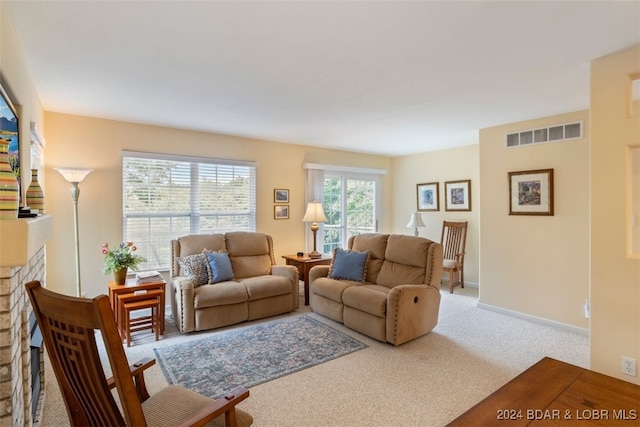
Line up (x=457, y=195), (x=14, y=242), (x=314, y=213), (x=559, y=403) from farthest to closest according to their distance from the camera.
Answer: (x=457, y=195) < (x=314, y=213) < (x=559, y=403) < (x=14, y=242)

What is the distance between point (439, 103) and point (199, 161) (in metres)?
3.23

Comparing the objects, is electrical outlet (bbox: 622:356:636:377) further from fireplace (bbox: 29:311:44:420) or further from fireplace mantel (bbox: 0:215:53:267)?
fireplace (bbox: 29:311:44:420)

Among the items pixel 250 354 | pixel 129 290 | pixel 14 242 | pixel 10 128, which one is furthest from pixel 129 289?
pixel 14 242

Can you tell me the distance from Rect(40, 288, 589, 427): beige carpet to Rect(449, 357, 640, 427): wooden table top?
2.35ft

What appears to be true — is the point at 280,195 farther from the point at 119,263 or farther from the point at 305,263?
the point at 119,263

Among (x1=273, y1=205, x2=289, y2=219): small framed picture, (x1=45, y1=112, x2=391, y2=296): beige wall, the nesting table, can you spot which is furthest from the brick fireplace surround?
(x1=273, y1=205, x2=289, y2=219): small framed picture

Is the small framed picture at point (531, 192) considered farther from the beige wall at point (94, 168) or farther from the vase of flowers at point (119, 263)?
the vase of flowers at point (119, 263)

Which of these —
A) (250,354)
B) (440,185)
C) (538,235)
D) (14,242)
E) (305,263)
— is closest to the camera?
(14,242)

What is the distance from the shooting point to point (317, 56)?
2.38 m

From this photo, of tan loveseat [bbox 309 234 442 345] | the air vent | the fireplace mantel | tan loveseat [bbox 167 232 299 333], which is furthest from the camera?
the air vent

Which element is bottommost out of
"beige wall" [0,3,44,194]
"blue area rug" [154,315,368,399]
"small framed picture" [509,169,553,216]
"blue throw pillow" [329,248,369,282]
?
"blue area rug" [154,315,368,399]

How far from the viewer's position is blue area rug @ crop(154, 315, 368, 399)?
8.77 feet

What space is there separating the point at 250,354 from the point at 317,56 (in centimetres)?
267

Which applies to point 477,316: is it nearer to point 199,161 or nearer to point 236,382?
point 236,382
